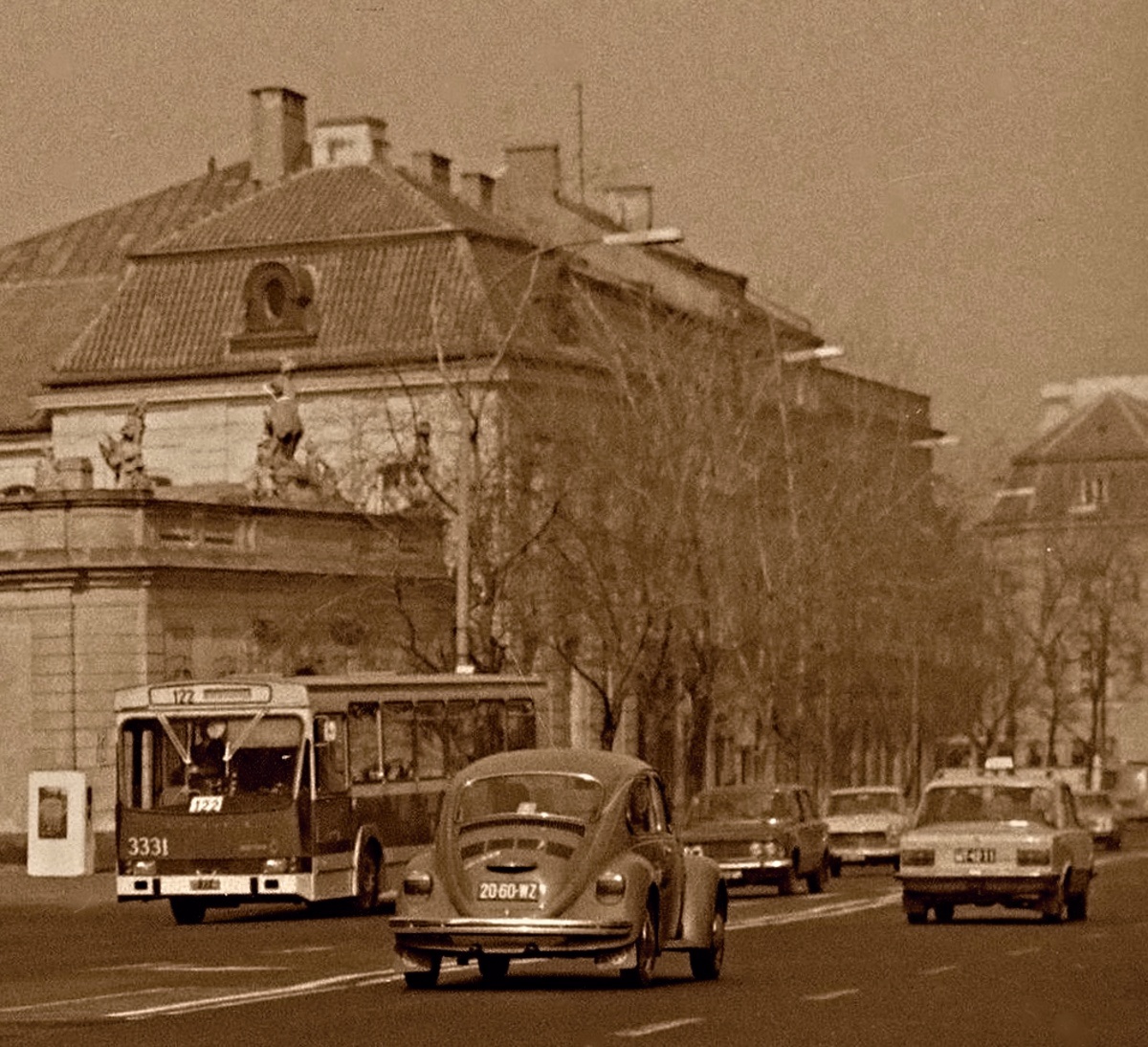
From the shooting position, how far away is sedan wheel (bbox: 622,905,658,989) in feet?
89.4

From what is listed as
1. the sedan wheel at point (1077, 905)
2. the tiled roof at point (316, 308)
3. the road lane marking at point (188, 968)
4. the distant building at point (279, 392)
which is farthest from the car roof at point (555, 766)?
the tiled roof at point (316, 308)

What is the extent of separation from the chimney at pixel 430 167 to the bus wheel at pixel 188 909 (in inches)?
1976

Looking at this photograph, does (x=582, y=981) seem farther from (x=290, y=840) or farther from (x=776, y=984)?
(x=290, y=840)

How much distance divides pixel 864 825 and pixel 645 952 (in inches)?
1515

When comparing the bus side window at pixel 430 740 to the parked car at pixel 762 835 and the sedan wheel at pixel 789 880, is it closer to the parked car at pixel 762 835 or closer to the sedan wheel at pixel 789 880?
the parked car at pixel 762 835

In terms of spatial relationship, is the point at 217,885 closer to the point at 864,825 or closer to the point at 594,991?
the point at 594,991

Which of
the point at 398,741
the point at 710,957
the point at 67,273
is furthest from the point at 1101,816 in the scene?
the point at 710,957

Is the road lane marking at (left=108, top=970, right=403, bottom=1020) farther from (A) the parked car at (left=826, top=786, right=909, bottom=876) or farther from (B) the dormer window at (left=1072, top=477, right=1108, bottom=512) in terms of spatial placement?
(B) the dormer window at (left=1072, top=477, right=1108, bottom=512)

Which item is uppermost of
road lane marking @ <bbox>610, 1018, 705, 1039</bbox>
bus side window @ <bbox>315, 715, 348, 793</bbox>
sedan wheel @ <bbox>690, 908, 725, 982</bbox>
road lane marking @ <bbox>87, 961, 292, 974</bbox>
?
bus side window @ <bbox>315, 715, 348, 793</bbox>

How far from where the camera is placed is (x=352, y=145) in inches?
3607

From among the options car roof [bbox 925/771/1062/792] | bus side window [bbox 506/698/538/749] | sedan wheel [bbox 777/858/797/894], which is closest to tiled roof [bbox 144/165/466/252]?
sedan wheel [bbox 777/858/797/894]

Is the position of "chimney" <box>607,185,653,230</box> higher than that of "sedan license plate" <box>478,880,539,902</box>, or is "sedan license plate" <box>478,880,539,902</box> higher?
"chimney" <box>607,185,653,230</box>

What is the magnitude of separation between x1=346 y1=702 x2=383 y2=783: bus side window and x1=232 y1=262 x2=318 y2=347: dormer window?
38344 mm

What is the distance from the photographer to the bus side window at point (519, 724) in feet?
158
